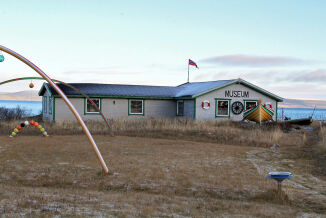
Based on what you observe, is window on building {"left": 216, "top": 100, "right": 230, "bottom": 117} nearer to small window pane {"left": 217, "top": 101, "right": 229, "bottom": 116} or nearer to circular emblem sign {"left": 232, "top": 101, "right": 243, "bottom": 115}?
small window pane {"left": 217, "top": 101, "right": 229, "bottom": 116}

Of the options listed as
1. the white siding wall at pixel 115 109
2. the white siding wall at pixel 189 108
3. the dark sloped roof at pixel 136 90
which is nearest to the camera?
the white siding wall at pixel 115 109

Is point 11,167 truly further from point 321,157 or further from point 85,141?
point 321,157

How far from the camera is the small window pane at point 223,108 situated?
28.8m

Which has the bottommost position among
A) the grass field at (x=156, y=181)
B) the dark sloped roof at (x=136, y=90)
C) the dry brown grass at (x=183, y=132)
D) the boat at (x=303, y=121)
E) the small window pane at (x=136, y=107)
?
the grass field at (x=156, y=181)

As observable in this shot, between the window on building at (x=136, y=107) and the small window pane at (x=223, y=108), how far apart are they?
6390 millimetres

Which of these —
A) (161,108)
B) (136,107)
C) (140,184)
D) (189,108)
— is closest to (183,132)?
(189,108)

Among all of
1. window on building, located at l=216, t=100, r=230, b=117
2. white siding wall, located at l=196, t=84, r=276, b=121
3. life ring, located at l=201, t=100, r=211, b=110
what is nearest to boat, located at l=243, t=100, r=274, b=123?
white siding wall, located at l=196, t=84, r=276, b=121

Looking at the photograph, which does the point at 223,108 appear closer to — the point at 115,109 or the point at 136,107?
the point at 136,107

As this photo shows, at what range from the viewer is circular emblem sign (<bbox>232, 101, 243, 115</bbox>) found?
95.0ft

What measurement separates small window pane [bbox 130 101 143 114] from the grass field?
1186cm

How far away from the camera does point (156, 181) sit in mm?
9680

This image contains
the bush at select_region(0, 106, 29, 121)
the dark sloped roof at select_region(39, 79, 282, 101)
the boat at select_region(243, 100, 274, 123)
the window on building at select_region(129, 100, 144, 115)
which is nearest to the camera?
the boat at select_region(243, 100, 274, 123)

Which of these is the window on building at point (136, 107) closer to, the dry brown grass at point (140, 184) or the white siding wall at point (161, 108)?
the white siding wall at point (161, 108)

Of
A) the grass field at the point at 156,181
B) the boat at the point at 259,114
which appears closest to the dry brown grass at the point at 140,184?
the grass field at the point at 156,181
